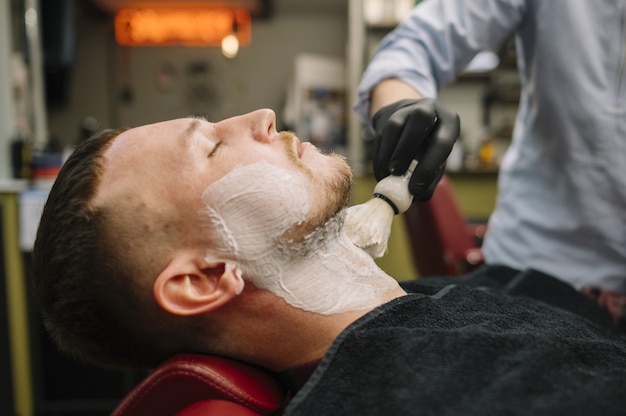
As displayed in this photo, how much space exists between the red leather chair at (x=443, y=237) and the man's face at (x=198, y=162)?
136 centimetres

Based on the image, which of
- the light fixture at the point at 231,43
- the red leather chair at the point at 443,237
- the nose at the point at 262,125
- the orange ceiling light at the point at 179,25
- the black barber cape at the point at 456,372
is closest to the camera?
the black barber cape at the point at 456,372

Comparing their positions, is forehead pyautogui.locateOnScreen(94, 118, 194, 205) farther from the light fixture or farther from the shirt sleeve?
the light fixture

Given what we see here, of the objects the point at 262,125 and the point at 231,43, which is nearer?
the point at 262,125

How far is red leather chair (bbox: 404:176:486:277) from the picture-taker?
7.79 feet

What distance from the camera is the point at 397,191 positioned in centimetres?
115

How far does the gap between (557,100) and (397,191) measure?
23.5 inches

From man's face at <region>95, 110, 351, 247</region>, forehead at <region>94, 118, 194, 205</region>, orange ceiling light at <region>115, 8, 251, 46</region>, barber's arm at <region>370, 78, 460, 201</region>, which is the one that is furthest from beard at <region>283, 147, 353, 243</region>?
orange ceiling light at <region>115, 8, 251, 46</region>

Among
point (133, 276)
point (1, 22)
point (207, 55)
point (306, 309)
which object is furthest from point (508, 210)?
point (207, 55)

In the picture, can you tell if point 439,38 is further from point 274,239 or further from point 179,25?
point 179,25

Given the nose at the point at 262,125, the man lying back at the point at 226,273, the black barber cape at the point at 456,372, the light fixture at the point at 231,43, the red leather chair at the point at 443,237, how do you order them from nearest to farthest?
the black barber cape at the point at 456,372 < the man lying back at the point at 226,273 < the nose at the point at 262,125 < the red leather chair at the point at 443,237 < the light fixture at the point at 231,43

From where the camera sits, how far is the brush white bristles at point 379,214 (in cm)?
112

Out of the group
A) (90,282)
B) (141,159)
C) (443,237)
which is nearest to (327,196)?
(141,159)

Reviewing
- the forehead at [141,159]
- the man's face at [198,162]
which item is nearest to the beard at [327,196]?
the man's face at [198,162]

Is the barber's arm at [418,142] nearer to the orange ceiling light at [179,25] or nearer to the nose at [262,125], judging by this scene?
the nose at [262,125]
